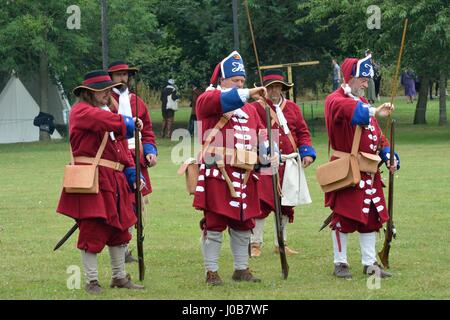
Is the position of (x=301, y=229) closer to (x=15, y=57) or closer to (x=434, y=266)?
(x=434, y=266)

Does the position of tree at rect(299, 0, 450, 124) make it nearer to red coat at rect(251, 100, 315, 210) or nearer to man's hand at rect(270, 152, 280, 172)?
red coat at rect(251, 100, 315, 210)

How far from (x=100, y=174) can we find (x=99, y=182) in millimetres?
73

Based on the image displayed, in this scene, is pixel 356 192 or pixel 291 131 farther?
pixel 291 131

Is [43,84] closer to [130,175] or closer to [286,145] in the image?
[286,145]

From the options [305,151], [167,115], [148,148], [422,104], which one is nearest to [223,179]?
[148,148]

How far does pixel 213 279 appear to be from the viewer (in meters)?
9.52

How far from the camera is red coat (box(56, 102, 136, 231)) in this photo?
29.0ft

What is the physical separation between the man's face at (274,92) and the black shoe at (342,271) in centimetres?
223

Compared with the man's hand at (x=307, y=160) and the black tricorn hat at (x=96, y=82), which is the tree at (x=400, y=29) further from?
the black tricorn hat at (x=96, y=82)

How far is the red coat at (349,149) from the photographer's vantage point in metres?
9.77

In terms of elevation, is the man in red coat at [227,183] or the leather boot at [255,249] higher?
the man in red coat at [227,183]

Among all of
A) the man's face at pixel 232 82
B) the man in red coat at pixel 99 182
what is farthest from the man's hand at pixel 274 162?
the man in red coat at pixel 99 182

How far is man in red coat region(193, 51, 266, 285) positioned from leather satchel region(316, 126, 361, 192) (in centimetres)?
73

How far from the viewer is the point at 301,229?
13477mm
